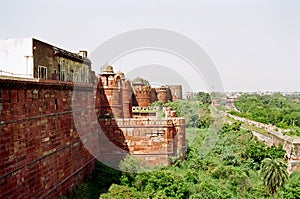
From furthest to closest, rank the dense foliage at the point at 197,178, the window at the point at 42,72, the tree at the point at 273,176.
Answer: the tree at the point at 273,176, the dense foliage at the point at 197,178, the window at the point at 42,72

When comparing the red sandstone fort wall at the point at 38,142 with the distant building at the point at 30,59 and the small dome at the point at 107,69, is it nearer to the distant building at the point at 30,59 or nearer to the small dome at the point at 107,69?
the distant building at the point at 30,59

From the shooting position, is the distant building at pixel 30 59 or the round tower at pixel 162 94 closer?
the distant building at pixel 30 59

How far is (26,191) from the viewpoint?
7227 millimetres

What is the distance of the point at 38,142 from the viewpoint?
7.92 m

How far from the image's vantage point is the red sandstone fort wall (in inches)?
259

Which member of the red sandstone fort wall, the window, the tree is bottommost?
the tree

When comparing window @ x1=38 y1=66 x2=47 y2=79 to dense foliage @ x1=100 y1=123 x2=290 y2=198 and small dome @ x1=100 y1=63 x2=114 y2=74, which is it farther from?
small dome @ x1=100 y1=63 x2=114 y2=74

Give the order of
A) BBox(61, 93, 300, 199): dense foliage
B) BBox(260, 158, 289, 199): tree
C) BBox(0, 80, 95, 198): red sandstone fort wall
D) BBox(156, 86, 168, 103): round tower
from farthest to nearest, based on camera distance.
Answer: BBox(156, 86, 168, 103): round tower → BBox(260, 158, 289, 199): tree → BBox(61, 93, 300, 199): dense foliage → BBox(0, 80, 95, 198): red sandstone fort wall

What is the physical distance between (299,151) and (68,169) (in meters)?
12.4

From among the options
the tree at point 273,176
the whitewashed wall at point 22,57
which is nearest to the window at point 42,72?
the whitewashed wall at point 22,57

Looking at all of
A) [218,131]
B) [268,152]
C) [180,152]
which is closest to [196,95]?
[218,131]

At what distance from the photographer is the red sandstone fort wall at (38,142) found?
6566 millimetres

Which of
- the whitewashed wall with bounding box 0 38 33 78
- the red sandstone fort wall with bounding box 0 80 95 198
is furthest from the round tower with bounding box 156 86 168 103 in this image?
the whitewashed wall with bounding box 0 38 33 78

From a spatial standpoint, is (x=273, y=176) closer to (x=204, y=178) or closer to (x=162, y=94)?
(x=204, y=178)
